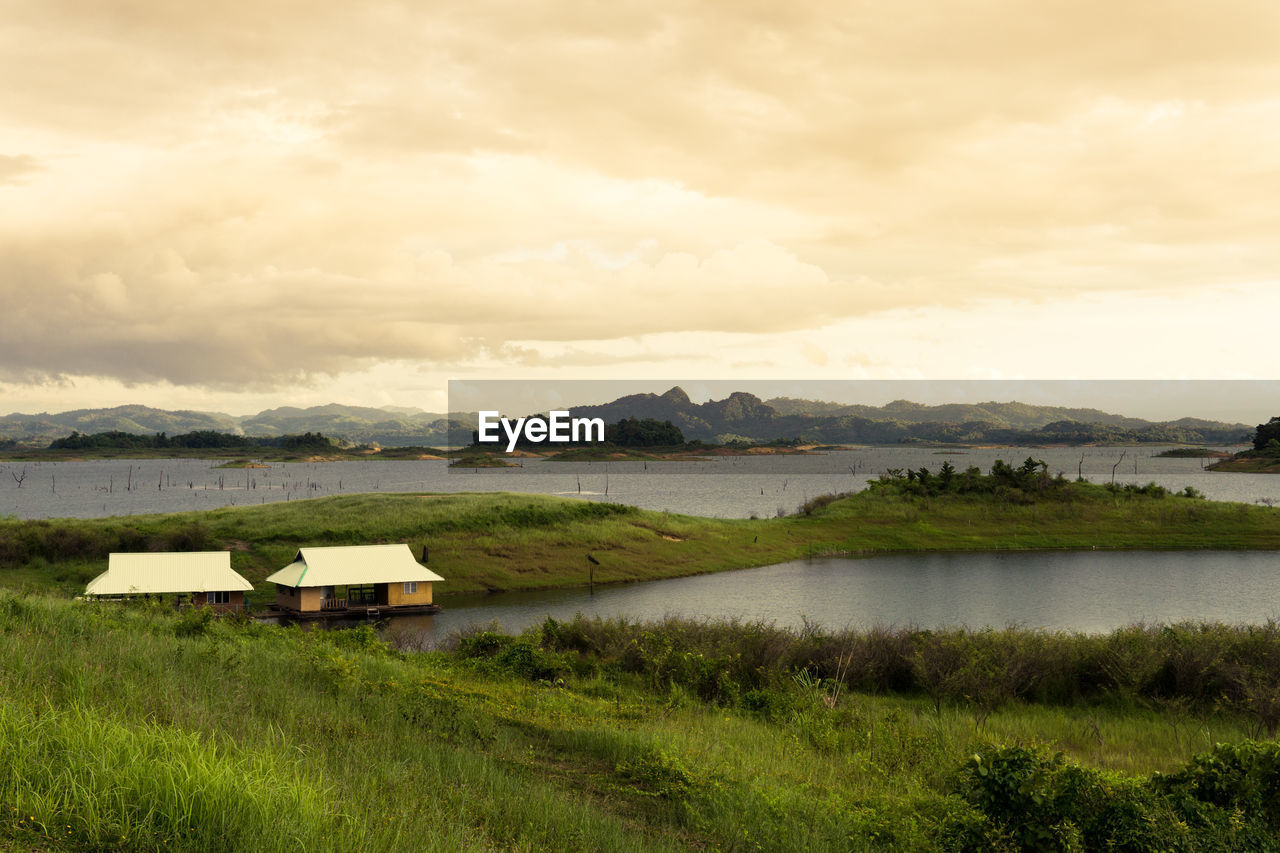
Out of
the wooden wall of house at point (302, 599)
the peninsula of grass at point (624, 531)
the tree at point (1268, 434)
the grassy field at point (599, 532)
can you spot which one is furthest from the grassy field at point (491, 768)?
the tree at point (1268, 434)

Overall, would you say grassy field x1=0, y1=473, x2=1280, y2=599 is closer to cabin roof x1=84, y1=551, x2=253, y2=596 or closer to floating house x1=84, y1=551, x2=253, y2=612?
floating house x1=84, y1=551, x2=253, y2=612

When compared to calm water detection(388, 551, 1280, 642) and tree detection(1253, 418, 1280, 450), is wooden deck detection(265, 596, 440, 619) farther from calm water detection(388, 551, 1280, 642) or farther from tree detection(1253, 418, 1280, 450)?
tree detection(1253, 418, 1280, 450)

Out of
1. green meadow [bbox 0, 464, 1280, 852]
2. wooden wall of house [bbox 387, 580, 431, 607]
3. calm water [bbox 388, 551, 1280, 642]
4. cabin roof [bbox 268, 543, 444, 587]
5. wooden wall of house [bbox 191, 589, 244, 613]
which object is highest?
green meadow [bbox 0, 464, 1280, 852]

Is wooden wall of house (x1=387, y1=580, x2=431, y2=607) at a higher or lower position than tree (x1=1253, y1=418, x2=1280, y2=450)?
lower

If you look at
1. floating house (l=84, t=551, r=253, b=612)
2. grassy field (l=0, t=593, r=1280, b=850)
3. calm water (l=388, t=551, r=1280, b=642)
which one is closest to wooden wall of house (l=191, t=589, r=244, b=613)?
floating house (l=84, t=551, r=253, b=612)

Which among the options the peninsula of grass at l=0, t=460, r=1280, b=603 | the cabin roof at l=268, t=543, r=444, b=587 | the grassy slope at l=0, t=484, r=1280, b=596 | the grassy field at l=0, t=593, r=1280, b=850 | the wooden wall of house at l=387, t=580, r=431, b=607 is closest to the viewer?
the grassy field at l=0, t=593, r=1280, b=850

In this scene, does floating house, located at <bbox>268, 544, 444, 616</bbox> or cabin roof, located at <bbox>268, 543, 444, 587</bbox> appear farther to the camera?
cabin roof, located at <bbox>268, 543, 444, 587</bbox>

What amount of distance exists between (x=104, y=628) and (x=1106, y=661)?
27685 millimetres

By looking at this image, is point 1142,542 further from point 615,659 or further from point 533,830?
point 533,830

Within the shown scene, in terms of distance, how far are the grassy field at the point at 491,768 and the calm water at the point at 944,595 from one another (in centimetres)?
2918

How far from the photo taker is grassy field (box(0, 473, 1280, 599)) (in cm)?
6341

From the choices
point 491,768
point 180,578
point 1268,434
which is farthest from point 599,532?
point 1268,434

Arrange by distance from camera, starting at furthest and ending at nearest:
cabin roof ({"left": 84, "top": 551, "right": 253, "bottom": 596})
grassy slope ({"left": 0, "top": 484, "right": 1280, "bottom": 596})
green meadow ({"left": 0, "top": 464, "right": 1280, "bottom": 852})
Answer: grassy slope ({"left": 0, "top": 484, "right": 1280, "bottom": 596}), cabin roof ({"left": 84, "top": 551, "right": 253, "bottom": 596}), green meadow ({"left": 0, "top": 464, "right": 1280, "bottom": 852})

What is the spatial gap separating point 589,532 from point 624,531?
382cm
